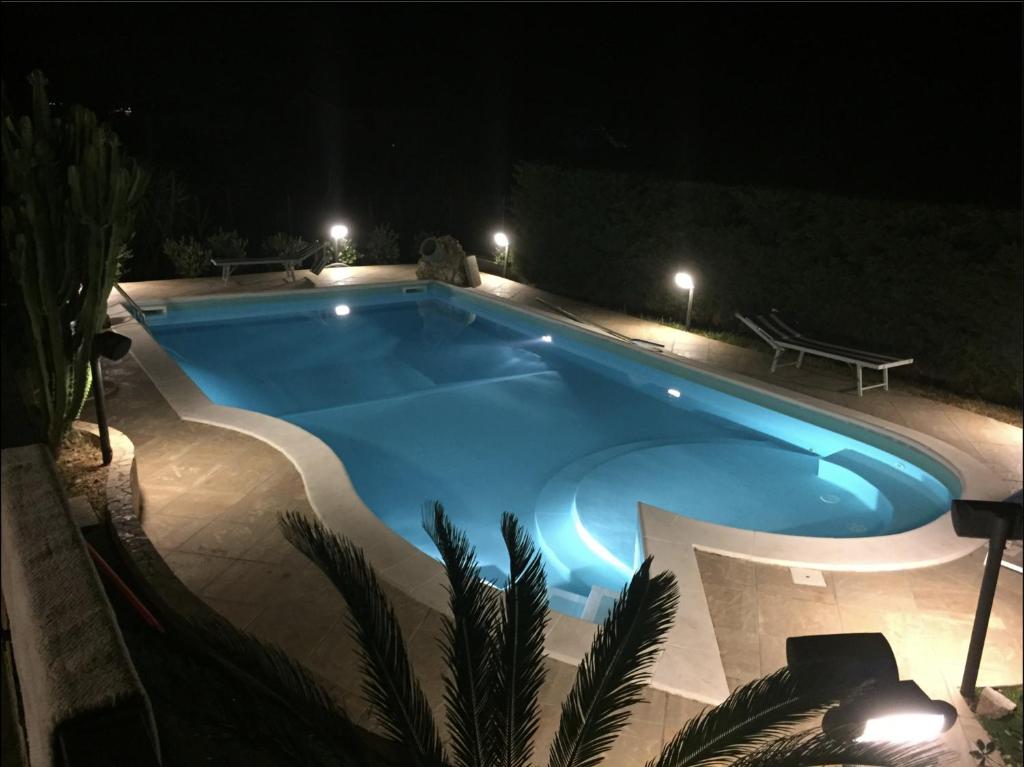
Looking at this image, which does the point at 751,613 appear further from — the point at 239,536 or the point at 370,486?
the point at 370,486

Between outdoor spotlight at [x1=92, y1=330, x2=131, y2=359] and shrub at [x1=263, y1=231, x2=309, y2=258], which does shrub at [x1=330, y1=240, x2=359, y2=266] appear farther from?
outdoor spotlight at [x1=92, y1=330, x2=131, y2=359]

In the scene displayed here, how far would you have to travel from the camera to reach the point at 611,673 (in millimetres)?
2570

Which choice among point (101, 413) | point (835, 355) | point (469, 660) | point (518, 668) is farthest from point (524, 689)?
point (835, 355)

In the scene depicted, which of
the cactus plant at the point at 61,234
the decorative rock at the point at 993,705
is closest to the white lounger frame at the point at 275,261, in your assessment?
the cactus plant at the point at 61,234

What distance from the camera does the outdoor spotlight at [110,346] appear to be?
560 centimetres

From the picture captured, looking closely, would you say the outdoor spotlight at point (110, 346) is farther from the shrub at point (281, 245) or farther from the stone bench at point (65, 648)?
the shrub at point (281, 245)

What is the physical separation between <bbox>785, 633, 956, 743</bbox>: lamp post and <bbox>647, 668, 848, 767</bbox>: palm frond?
0.05 meters

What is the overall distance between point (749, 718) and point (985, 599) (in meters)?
2.00

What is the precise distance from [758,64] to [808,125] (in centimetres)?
342

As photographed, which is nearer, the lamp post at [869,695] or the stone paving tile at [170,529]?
the lamp post at [869,695]

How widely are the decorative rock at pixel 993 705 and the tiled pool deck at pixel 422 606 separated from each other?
117 mm

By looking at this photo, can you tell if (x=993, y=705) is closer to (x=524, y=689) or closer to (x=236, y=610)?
(x=524, y=689)

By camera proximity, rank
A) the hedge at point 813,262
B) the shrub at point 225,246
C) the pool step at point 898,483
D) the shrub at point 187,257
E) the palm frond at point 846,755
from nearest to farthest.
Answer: the palm frond at point 846,755
the pool step at point 898,483
the hedge at point 813,262
the shrub at point 187,257
the shrub at point 225,246

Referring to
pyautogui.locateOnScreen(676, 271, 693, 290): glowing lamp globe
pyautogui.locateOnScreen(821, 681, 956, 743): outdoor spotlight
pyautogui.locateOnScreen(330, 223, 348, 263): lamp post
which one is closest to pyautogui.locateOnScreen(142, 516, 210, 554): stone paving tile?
pyautogui.locateOnScreen(821, 681, 956, 743): outdoor spotlight
